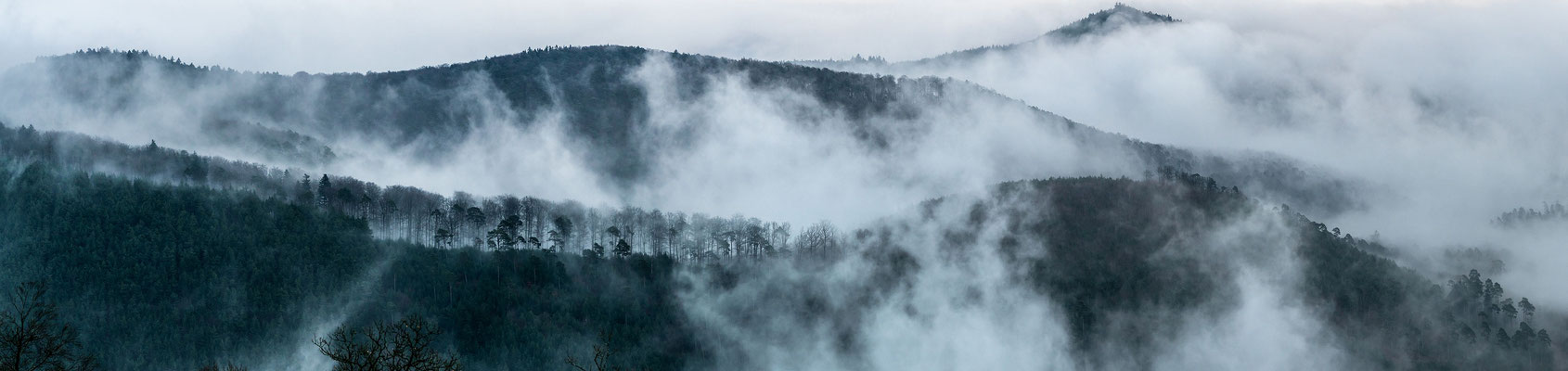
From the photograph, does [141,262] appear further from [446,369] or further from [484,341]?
[446,369]

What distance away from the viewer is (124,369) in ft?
597

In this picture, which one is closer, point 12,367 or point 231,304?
point 12,367

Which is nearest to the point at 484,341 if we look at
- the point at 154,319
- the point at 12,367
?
the point at 154,319

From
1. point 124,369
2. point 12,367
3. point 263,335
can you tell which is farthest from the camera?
point 263,335

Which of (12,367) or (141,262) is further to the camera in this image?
(141,262)

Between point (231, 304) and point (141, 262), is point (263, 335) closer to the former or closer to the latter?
point (231, 304)

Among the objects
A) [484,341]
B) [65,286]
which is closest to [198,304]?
[65,286]

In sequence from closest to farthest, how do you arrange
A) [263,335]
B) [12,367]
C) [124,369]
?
[12,367] < [124,369] < [263,335]

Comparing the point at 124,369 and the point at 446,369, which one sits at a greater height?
the point at 446,369

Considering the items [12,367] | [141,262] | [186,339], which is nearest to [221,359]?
[186,339]

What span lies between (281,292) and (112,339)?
71.0 feet

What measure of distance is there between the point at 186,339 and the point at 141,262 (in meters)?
17.2

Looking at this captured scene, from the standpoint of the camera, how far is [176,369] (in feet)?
603

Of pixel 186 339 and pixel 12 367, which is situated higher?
pixel 12 367
